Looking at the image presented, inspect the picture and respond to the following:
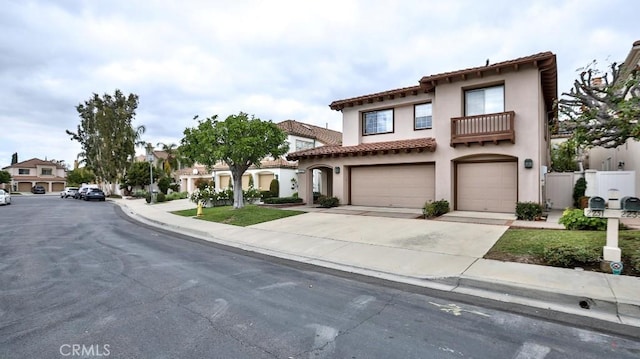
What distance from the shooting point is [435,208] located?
1285 centimetres

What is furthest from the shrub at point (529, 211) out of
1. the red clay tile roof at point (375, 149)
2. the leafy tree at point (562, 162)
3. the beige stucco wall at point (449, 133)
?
the leafy tree at point (562, 162)

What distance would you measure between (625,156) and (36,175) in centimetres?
9838

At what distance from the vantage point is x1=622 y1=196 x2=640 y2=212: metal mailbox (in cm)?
544

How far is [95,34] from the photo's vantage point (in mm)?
11891

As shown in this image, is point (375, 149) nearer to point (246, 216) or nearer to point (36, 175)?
point (246, 216)

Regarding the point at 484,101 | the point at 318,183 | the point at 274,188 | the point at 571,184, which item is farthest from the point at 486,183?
the point at 274,188

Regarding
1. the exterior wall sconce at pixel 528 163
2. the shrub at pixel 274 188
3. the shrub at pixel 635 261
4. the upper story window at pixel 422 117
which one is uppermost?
the upper story window at pixel 422 117

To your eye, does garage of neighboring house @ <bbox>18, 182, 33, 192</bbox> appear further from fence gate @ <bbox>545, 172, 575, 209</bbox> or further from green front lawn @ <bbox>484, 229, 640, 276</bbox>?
fence gate @ <bbox>545, 172, 575, 209</bbox>

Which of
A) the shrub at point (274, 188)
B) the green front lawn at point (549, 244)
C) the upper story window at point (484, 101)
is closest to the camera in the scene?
the green front lawn at point (549, 244)

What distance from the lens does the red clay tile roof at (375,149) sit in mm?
14587

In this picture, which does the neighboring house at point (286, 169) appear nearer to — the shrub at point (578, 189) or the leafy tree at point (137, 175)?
the leafy tree at point (137, 175)

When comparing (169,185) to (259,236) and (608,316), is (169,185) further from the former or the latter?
(608,316)

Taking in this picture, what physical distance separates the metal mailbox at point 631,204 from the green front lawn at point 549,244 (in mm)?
938

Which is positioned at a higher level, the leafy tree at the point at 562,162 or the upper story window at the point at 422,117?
the upper story window at the point at 422,117
